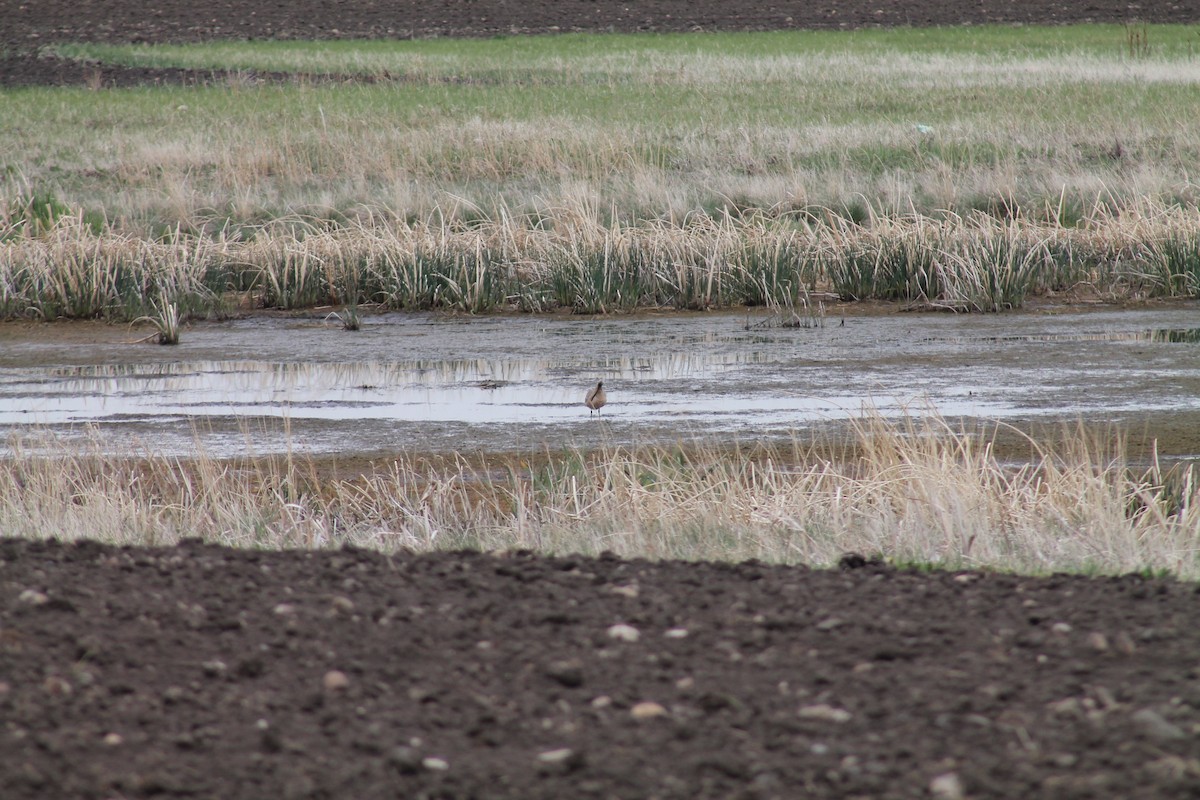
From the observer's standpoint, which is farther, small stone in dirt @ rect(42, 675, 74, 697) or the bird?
the bird

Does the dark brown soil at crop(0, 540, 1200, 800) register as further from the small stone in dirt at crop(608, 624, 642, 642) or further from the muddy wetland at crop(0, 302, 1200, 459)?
the muddy wetland at crop(0, 302, 1200, 459)

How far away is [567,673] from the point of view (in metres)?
3.71

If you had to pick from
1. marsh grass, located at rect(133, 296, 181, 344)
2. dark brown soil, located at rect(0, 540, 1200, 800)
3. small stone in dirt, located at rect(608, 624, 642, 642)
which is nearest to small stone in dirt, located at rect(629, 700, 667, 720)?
dark brown soil, located at rect(0, 540, 1200, 800)

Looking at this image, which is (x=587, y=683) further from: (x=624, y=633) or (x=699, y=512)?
(x=699, y=512)

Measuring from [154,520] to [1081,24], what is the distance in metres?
45.7

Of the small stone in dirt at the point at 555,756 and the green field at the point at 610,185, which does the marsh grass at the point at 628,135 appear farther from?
the small stone in dirt at the point at 555,756

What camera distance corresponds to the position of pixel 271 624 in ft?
13.7

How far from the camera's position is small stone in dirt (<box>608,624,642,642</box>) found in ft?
13.2

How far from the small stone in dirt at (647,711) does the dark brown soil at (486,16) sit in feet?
146

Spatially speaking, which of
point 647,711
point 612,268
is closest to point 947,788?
point 647,711

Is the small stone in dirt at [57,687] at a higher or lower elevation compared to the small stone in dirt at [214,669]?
higher

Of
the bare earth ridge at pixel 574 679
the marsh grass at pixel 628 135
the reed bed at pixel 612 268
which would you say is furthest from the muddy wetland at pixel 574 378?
the bare earth ridge at pixel 574 679

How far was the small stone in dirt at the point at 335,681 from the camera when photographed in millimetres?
3694

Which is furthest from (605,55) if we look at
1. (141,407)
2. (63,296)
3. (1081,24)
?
(141,407)
